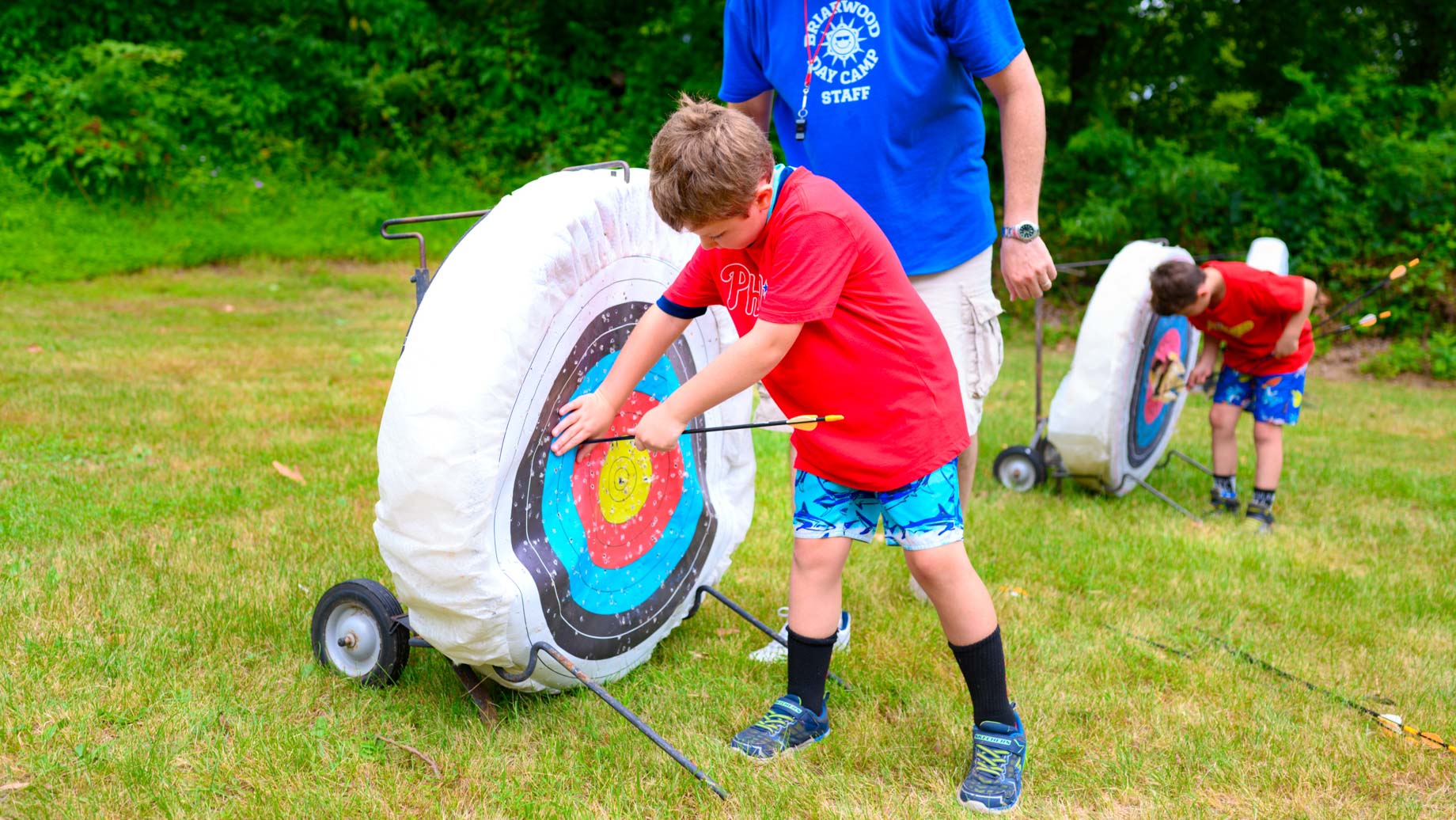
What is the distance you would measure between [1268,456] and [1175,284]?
0.94 metres

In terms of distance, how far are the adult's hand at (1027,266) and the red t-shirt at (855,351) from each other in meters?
0.44

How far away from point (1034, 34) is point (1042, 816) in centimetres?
1108

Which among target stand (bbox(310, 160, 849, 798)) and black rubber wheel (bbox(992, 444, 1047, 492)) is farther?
black rubber wheel (bbox(992, 444, 1047, 492))

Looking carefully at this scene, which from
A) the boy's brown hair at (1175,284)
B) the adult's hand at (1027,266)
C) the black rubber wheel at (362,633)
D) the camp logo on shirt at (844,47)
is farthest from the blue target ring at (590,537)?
the boy's brown hair at (1175,284)

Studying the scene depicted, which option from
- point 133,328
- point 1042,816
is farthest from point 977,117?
point 133,328

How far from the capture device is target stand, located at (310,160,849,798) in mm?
2207

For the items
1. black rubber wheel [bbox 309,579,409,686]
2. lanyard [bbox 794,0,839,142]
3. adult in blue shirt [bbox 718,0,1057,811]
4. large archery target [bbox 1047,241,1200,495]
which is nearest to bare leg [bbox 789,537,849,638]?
adult in blue shirt [bbox 718,0,1057,811]

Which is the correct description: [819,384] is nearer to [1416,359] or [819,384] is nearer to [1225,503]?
Answer: [1225,503]

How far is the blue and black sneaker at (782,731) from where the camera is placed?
8.44ft

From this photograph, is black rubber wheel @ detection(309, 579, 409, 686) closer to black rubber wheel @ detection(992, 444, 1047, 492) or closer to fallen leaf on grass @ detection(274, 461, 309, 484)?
fallen leaf on grass @ detection(274, 461, 309, 484)

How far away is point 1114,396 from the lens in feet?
15.8

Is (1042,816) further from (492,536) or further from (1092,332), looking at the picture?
(1092,332)

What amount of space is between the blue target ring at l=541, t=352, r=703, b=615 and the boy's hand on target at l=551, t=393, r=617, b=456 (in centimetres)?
8

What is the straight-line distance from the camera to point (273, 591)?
3361 mm
